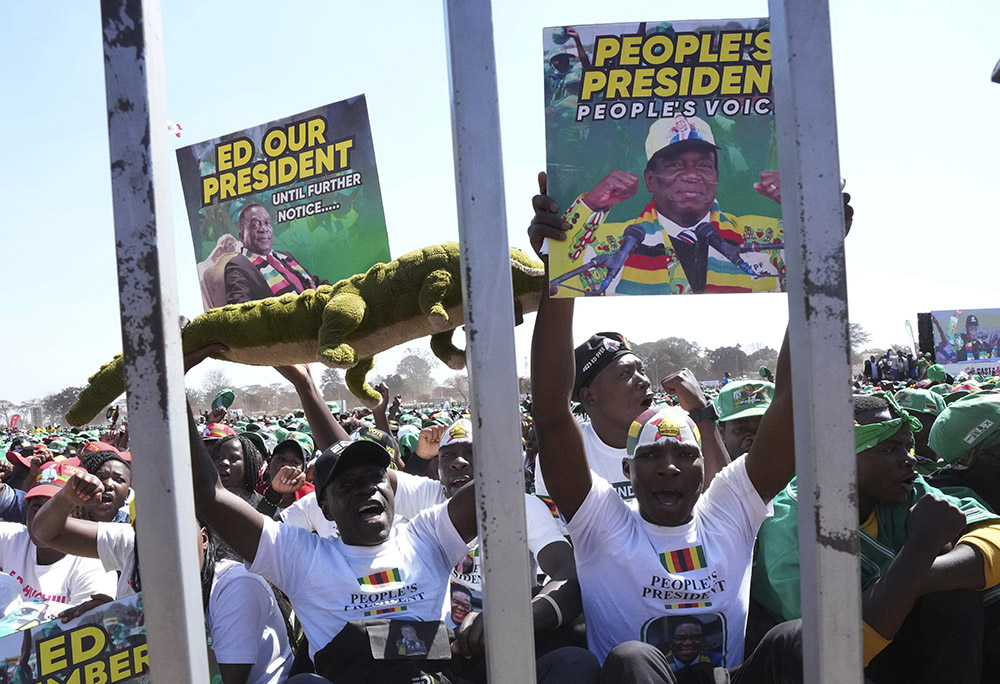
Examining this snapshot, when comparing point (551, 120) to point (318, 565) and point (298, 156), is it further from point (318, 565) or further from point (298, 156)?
point (318, 565)

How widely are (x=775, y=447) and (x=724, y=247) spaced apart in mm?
970

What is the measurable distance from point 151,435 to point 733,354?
52.2 metres

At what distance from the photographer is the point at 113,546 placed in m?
3.57

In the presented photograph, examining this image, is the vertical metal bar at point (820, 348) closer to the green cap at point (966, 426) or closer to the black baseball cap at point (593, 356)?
the green cap at point (966, 426)

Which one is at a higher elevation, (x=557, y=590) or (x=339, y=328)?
(x=339, y=328)

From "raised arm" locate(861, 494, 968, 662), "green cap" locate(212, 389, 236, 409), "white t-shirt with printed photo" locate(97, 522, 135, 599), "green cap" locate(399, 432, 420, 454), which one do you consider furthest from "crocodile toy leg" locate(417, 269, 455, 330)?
"green cap" locate(212, 389, 236, 409)

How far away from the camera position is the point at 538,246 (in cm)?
189

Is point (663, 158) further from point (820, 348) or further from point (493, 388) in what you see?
point (493, 388)

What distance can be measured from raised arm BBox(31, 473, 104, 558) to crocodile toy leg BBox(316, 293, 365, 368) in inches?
56.9

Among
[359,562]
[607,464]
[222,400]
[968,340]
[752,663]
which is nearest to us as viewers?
[752,663]

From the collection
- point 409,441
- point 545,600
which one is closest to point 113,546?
point 545,600

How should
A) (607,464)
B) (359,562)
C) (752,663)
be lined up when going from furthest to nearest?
1. (607,464)
2. (359,562)
3. (752,663)

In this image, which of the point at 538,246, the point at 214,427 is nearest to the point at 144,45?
the point at 538,246

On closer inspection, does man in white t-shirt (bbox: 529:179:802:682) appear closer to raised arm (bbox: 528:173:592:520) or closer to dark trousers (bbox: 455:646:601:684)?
raised arm (bbox: 528:173:592:520)
